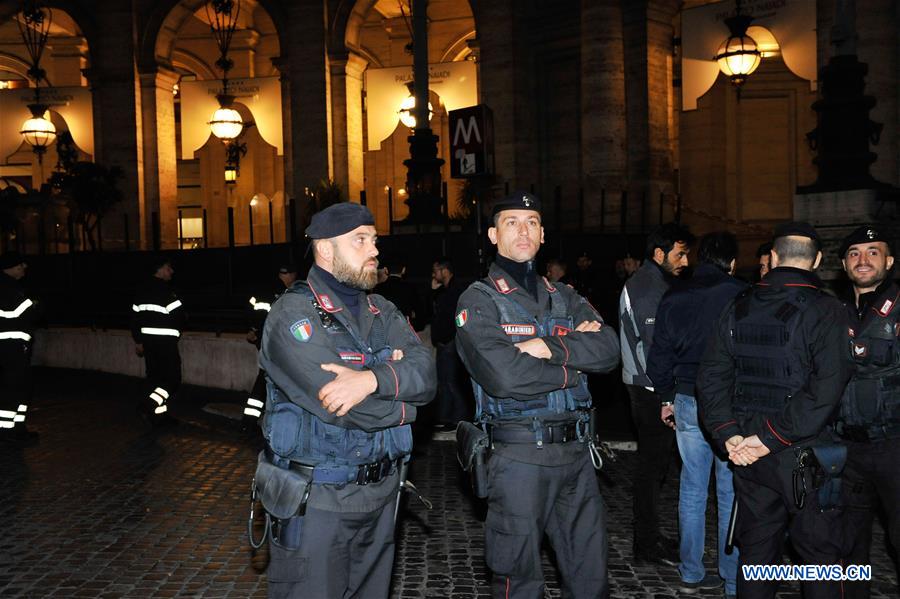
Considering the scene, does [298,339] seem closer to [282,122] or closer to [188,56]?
[282,122]

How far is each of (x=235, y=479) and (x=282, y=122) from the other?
17954mm

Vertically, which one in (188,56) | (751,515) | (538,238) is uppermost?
(188,56)

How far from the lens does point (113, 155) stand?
82.6 feet

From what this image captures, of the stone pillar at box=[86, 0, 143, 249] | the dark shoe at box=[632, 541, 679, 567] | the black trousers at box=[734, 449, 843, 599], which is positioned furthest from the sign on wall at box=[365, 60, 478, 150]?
the black trousers at box=[734, 449, 843, 599]

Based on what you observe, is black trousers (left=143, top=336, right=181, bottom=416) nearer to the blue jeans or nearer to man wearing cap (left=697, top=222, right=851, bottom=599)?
the blue jeans

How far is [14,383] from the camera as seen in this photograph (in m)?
10.1

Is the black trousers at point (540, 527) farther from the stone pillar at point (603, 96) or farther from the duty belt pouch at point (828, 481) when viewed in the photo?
the stone pillar at point (603, 96)

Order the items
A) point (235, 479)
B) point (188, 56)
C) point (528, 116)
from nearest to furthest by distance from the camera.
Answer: point (235, 479) < point (528, 116) < point (188, 56)

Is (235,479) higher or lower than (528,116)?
lower

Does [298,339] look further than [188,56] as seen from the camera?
No

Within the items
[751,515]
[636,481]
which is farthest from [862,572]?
[636,481]

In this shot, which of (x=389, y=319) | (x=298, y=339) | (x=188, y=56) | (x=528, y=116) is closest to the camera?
(x=298, y=339)

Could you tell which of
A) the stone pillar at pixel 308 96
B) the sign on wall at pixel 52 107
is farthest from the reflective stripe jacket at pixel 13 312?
the sign on wall at pixel 52 107

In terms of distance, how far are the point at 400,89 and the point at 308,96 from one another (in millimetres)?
2506
